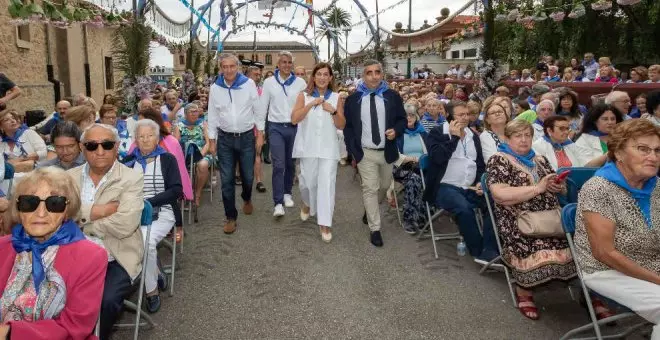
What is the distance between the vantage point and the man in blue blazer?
17.5 ft

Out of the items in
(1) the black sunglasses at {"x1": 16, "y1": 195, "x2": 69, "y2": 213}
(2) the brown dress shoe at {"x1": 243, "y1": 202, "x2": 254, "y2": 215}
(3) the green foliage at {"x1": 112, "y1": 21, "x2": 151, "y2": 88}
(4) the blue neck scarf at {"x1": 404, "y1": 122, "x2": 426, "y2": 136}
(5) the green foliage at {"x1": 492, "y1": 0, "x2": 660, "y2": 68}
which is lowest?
(2) the brown dress shoe at {"x1": 243, "y1": 202, "x2": 254, "y2": 215}

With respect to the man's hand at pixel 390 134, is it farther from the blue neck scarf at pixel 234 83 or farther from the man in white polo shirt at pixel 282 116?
the blue neck scarf at pixel 234 83

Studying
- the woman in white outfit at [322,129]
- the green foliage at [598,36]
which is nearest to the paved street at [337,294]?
the woman in white outfit at [322,129]

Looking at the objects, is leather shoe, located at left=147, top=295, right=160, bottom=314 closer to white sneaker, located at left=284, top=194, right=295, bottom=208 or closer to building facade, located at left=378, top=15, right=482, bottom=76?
white sneaker, located at left=284, top=194, right=295, bottom=208

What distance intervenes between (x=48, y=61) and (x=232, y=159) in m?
13.8

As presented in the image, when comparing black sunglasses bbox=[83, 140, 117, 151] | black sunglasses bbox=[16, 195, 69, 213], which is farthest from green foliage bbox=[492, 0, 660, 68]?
black sunglasses bbox=[16, 195, 69, 213]

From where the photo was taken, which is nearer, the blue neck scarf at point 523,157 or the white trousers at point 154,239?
the white trousers at point 154,239

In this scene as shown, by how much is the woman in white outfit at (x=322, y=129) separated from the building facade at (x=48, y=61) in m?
7.45

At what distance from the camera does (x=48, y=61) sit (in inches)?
657

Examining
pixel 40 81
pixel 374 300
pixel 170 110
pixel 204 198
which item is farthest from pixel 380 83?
pixel 40 81

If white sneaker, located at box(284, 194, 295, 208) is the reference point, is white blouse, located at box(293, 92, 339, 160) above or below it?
above

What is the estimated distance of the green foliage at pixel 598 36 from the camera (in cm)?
1961

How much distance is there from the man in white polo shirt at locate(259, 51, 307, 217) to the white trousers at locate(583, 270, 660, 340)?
13.7 feet

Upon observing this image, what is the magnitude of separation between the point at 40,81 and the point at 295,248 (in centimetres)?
1433
